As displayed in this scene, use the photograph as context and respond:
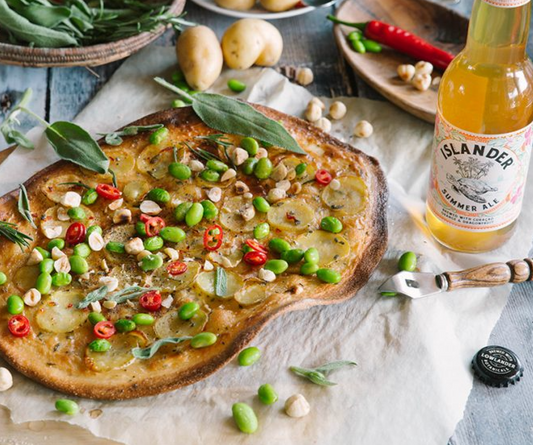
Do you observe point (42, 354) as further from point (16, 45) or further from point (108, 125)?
point (16, 45)

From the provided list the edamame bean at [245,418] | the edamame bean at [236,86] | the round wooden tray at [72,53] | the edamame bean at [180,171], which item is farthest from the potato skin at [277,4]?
the edamame bean at [245,418]

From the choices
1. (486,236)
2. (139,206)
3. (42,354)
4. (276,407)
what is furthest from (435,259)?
(42,354)

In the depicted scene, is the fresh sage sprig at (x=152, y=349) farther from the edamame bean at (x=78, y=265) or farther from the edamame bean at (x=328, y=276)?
the edamame bean at (x=328, y=276)

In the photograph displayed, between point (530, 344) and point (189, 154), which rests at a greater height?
point (189, 154)

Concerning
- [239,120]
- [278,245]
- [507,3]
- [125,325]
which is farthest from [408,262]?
[125,325]

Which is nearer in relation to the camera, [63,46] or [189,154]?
[189,154]

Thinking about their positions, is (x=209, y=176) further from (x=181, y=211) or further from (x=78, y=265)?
(x=78, y=265)
